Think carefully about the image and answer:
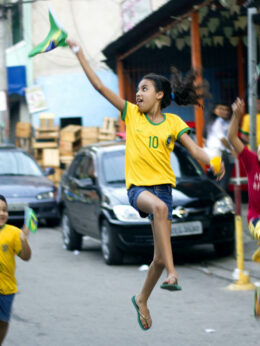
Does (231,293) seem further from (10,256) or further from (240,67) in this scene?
(240,67)

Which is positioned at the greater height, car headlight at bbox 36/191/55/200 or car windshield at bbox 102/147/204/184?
car windshield at bbox 102/147/204/184

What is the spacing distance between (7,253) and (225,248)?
599 cm

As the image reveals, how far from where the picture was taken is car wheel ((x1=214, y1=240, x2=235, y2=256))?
1088cm

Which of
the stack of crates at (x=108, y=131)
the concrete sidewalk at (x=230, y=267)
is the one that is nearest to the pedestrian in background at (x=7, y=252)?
the concrete sidewalk at (x=230, y=267)

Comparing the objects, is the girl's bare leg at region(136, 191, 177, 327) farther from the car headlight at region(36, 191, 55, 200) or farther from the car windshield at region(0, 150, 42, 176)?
the car windshield at region(0, 150, 42, 176)

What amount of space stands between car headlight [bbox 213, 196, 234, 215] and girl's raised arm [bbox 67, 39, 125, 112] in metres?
5.49

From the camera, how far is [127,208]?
10289 mm

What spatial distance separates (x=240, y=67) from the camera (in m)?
18.8

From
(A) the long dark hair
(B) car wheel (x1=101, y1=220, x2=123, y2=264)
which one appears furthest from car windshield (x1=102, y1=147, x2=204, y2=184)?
(A) the long dark hair

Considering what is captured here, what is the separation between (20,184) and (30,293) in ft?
20.9

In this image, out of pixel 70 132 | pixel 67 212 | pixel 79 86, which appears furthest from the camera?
pixel 79 86

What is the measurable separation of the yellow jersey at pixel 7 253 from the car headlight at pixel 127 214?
481cm

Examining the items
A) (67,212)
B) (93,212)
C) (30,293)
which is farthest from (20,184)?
(30,293)

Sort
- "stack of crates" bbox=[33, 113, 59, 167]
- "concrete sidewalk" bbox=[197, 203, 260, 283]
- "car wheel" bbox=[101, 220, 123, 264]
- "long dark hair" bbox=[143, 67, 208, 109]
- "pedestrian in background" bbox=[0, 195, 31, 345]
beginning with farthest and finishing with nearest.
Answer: "stack of crates" bbox=[33, 113, 59, 167] → "car wheel" bbox=[101, 220, 123, 264] → "concrete sidewalk" bbox=[197, 203, 260, 283] → "pedestrian in background" bbox=[0, 195, 31, 345] → "long dark hair" bbox=[143, 67, 208, 109]
